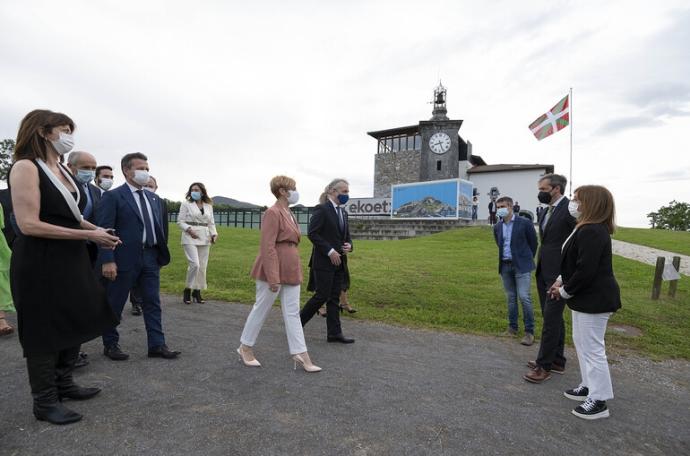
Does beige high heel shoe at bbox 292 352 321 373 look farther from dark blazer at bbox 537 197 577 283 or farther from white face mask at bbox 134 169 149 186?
dark blazer at bbox 537 197 577 283

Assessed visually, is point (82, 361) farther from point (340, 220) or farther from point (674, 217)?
point (674, 217)

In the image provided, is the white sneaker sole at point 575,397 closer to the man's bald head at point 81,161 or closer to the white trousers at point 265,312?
the white trousers at point 265,312

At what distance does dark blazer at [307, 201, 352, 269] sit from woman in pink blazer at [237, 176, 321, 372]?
2.68 ft

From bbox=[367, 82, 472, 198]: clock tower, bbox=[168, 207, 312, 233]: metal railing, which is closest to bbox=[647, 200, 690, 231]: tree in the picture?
bbox=[367, 82, 472, 198]: clock tower

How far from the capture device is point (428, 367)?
4191 mm

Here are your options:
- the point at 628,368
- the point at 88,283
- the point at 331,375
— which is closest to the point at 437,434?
the point at 331,375

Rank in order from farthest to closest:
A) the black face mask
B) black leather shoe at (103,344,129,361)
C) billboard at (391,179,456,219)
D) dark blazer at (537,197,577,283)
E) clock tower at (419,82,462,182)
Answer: clock tower at (419,82,462,182), billboard at (391,179,456,219), the black face mask, dark blazer at (537,197,577,283), black leather shoe at (103,344,129,361)

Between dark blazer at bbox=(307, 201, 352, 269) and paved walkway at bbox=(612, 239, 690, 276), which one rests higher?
dark blazer at bbox=(307, 201, 352, 269)

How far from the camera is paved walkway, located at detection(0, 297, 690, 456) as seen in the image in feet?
8.54

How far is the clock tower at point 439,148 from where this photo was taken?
141 ft

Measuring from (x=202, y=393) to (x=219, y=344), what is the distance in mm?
1417

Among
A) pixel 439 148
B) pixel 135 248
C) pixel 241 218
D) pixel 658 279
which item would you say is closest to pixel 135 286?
pixel 135 248

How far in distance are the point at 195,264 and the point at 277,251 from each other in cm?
350

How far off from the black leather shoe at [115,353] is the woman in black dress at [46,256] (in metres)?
1.09
